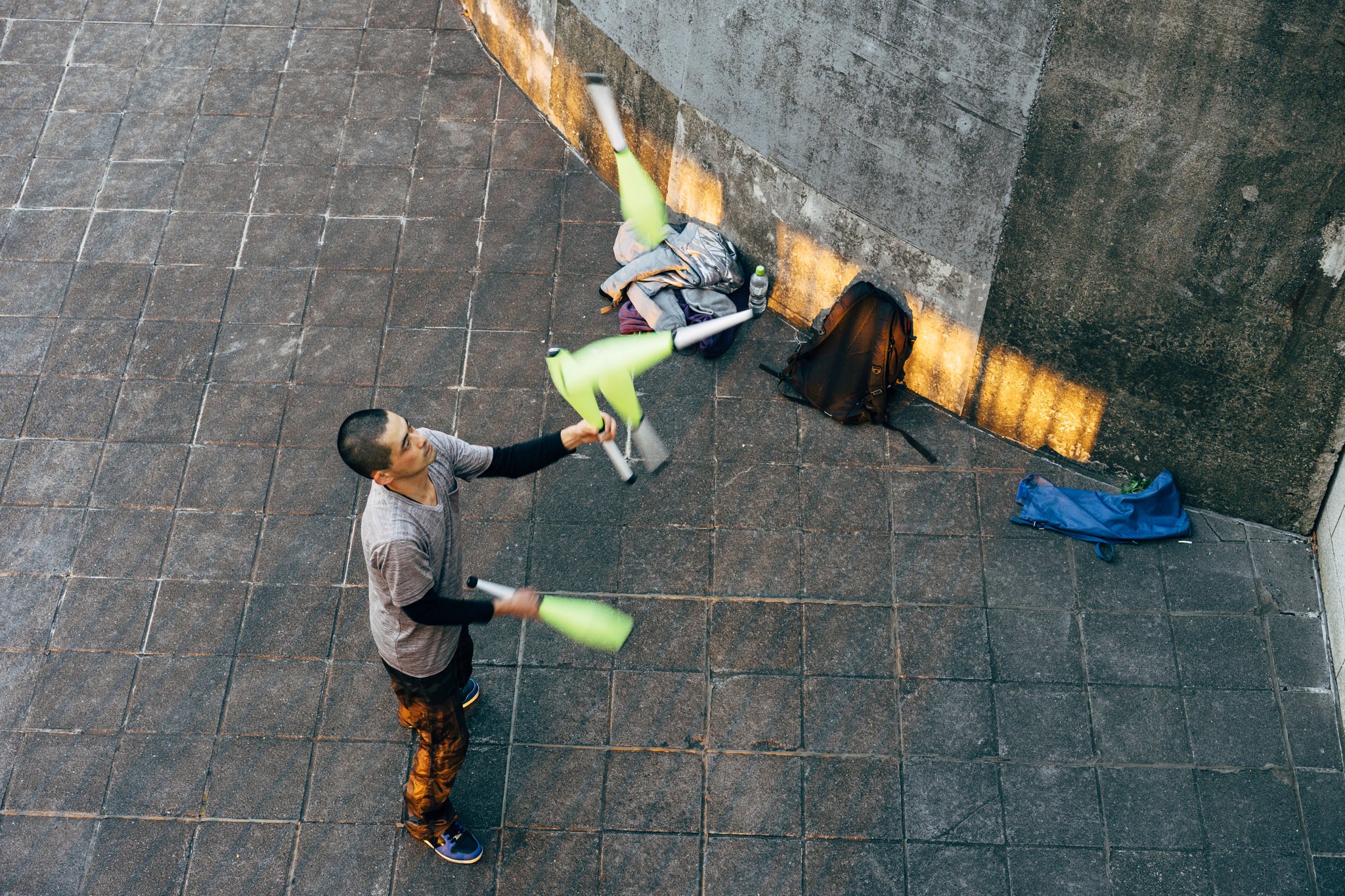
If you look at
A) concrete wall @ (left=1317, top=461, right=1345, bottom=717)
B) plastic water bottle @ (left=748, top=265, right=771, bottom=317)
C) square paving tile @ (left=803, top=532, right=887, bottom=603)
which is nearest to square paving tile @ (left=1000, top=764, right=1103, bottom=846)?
square paving tile @ (left=803, top=532, right=887, bottom=603)

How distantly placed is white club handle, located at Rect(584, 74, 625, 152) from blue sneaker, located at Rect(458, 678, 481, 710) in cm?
303

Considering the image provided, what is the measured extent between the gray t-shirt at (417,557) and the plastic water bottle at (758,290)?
2467mm

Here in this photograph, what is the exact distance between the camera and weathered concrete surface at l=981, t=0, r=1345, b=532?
16.0 ft

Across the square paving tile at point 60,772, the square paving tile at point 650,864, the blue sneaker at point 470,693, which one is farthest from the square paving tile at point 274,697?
the square paving tile at point 650,864

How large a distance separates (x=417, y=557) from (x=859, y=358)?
2.85 meters

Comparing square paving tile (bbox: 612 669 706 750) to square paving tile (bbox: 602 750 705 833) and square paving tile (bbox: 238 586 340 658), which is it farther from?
square paving tile (bbox: 238 586 340 658)

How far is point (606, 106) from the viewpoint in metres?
7.12

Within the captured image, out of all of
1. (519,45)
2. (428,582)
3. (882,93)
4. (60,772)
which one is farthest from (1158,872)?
(519,45)

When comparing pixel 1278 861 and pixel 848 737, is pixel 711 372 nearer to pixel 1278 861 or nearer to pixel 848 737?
pixel 848 737

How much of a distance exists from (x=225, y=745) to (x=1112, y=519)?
13.7 feet

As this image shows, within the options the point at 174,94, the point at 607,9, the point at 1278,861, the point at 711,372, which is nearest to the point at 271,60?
the point at 174,94

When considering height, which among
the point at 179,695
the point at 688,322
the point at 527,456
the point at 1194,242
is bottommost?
the point at 179,695

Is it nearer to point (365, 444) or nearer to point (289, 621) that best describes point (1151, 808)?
point (365, 444)

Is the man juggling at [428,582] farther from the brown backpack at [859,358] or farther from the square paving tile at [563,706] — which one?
the brown backpack at [859,358]
